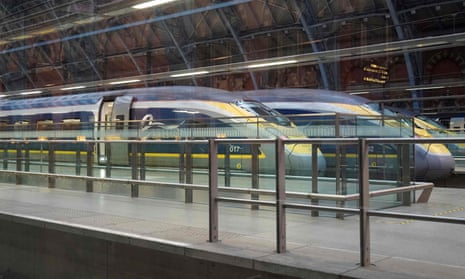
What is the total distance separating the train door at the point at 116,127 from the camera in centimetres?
916

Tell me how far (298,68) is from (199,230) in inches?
380

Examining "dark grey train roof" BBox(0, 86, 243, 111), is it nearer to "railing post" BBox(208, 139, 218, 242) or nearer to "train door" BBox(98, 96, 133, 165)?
"train door" BBox(98, 96, 133, 165)

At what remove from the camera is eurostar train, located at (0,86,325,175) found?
8039 millimetres

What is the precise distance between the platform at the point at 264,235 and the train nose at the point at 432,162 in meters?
2.67

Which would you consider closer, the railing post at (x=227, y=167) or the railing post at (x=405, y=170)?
the railing post at (x=227, y=167)

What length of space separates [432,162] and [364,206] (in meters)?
7.89

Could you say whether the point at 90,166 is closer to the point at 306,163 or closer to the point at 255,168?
the point at 255,168

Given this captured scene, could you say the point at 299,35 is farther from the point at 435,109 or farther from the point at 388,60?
the point at 435,109

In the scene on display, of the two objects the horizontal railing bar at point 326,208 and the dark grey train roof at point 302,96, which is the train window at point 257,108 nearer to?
the dark grey train roof at point 302,96

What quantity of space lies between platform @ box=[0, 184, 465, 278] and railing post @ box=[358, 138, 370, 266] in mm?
105

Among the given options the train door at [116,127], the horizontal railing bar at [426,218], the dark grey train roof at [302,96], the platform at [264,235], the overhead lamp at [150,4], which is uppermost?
the overhead lamp at [150,4]

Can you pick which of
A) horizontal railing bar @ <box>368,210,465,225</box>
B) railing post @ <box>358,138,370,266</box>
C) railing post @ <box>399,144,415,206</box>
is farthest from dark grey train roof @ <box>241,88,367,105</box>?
horizontal railing bar @ <box>368,210,465,225</box>

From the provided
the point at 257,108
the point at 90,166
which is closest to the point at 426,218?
the point at 90,166

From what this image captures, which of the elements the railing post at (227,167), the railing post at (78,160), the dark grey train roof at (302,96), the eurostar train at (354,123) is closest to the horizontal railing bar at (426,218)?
the eurostar train at (354,123)
